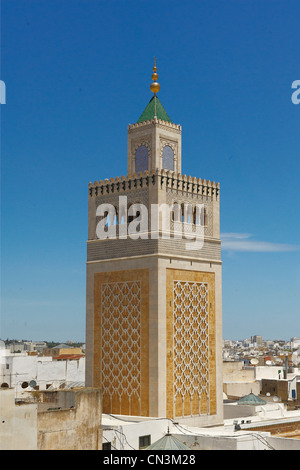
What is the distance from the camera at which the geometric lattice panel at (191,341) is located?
21.0 meters

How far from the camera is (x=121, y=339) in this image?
21469mm

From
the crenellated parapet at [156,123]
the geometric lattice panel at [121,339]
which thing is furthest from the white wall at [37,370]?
the crenellated parapet at [156,123]

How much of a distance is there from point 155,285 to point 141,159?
4341mm

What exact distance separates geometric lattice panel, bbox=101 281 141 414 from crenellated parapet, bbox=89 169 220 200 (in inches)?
121

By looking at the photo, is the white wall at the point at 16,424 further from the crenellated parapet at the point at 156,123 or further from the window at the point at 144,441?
the crenellated parapet at the point at 156,123

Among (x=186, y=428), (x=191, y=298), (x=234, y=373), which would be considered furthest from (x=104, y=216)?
(x=234, y=373)

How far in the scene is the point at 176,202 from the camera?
21547mm

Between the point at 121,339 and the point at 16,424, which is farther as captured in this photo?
the point at 121,339

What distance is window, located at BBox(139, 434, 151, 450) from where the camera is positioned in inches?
754

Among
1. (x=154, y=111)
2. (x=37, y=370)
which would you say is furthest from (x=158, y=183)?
(x=37, y=370)

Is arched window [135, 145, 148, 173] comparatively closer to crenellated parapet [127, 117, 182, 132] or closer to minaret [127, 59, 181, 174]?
minaret [127, 59, 181, 174]

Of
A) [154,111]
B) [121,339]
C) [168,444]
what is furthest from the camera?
[154,111]

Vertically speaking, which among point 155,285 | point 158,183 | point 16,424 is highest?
point 158,183

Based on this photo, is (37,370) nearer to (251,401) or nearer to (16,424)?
(251,401)
